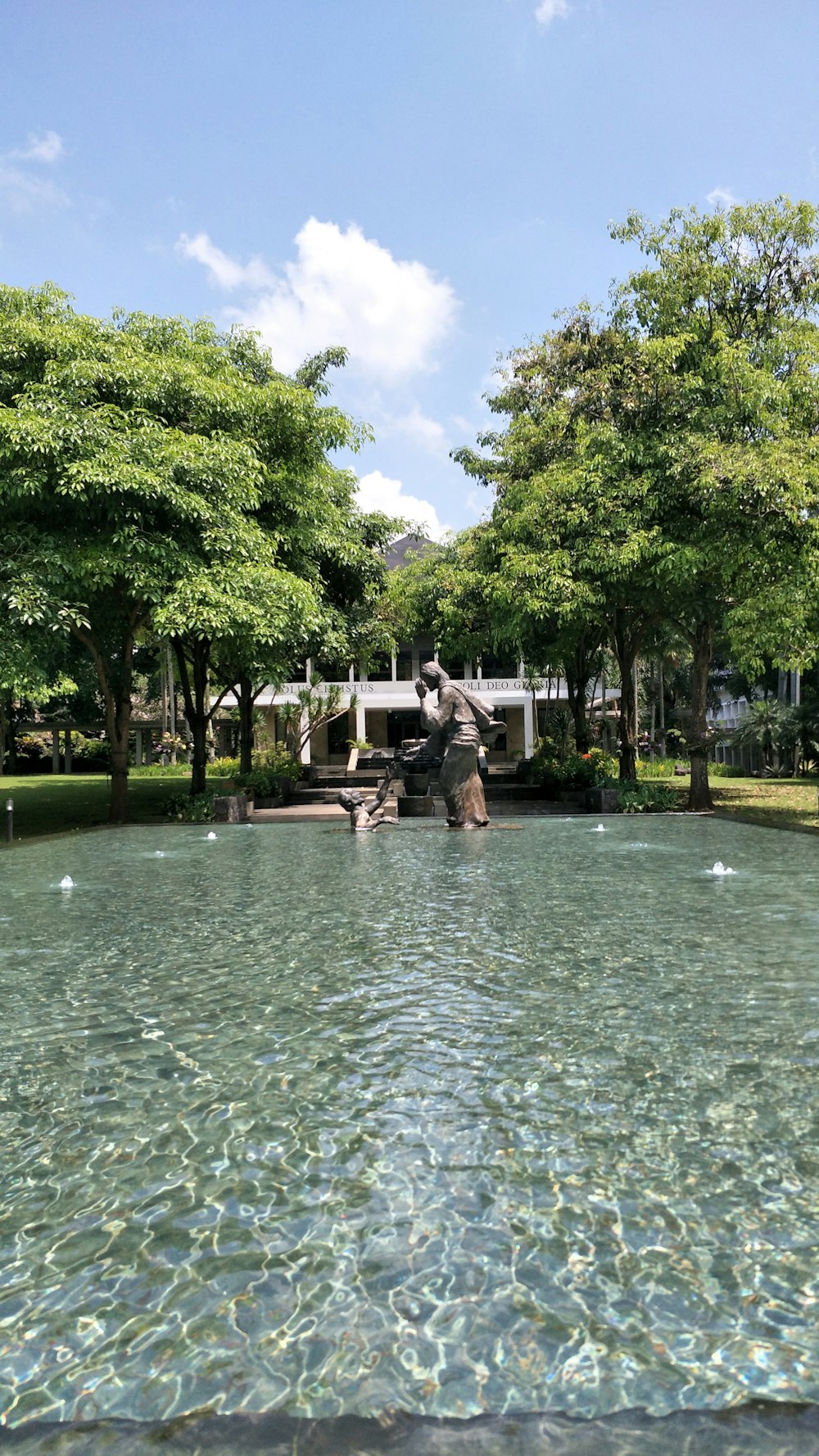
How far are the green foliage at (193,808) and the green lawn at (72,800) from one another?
1.38 ft

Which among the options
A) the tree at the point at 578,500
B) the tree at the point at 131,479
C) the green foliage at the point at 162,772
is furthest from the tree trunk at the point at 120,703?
the green foliage at the point at 162,772

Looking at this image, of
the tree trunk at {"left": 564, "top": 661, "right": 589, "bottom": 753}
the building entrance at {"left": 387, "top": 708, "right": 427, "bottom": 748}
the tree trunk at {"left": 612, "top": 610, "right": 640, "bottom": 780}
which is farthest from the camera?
the building entrance at {"left": 387, "top": 708, "right": 427, "bottom": 748}

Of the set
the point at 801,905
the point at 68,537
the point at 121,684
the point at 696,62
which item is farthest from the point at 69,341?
the point at 801,905

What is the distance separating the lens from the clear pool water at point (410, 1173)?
88.0 inches

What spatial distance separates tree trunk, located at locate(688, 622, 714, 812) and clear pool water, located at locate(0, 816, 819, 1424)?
12.8 metres

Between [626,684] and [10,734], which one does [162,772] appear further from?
[626,684]

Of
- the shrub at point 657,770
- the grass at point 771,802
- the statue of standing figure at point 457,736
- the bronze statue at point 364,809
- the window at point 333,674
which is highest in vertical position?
the window at point 333,674

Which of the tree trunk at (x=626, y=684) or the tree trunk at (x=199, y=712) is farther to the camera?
the tree trunk at (x=626, y=684)

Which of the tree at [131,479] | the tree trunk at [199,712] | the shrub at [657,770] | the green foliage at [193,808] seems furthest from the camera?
the shrub at [657,770]

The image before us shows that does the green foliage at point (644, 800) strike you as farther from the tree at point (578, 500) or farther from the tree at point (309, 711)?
the tree at point (309, 711)

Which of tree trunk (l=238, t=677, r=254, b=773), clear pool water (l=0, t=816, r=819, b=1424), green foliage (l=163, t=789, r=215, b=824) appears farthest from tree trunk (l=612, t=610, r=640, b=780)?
clear pool water (l=0, t=816, r=819, b=1424)

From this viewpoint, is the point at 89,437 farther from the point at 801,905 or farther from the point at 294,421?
the point at 801,905

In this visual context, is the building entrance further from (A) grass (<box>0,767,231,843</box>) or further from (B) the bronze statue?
(B) the bronze statue

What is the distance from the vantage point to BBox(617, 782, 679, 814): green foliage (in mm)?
18938
